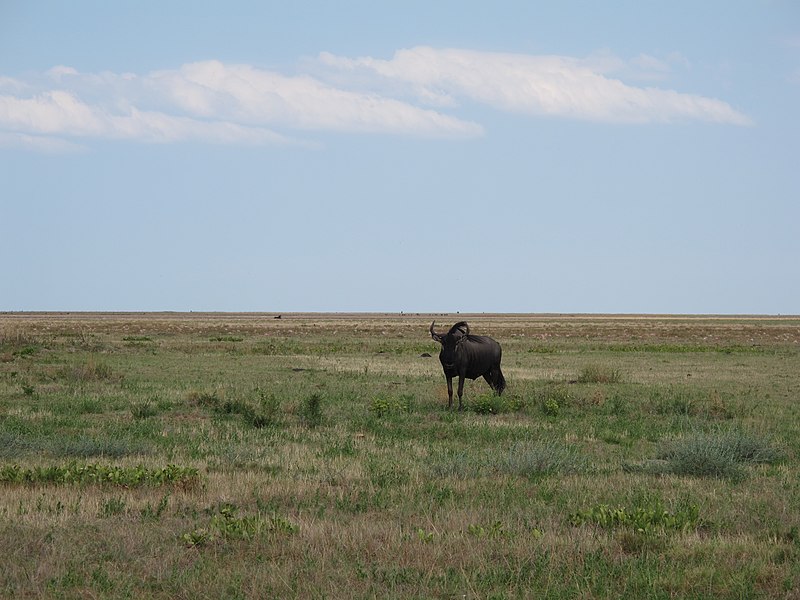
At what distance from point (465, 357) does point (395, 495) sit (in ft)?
34.3

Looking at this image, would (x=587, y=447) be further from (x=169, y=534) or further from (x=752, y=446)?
(x=169, y=534)

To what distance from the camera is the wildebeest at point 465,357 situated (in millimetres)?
19672

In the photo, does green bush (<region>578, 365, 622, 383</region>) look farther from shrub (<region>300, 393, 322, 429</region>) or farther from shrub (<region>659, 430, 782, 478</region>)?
shrub (<region>659, 430, 782, 478</region>)

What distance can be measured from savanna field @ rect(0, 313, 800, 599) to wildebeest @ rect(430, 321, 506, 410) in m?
0.68

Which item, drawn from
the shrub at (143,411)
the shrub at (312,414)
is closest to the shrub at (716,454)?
the shrub at (312,414)

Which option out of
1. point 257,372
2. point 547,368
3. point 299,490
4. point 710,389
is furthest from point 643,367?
point 299,490

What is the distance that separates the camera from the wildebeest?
1967cm

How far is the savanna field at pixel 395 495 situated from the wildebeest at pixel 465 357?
68 cm

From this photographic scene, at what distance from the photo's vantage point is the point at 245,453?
41.2 feet

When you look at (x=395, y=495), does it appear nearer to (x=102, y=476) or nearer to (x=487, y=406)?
(x=102, y=476)

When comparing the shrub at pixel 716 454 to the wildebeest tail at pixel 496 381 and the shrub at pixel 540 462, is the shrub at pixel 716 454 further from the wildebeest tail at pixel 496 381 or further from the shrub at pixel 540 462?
the wildebeest tail at pixel 496 381

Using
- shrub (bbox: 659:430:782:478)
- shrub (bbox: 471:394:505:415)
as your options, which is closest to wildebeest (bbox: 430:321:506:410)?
shrub (bbox: 471:394:505:415)

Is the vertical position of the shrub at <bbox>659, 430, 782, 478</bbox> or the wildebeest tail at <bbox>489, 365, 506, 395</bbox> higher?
the wildebeest tail at <bbox>489, 365, 506, 395</bbox>

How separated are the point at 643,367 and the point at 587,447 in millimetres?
19418
